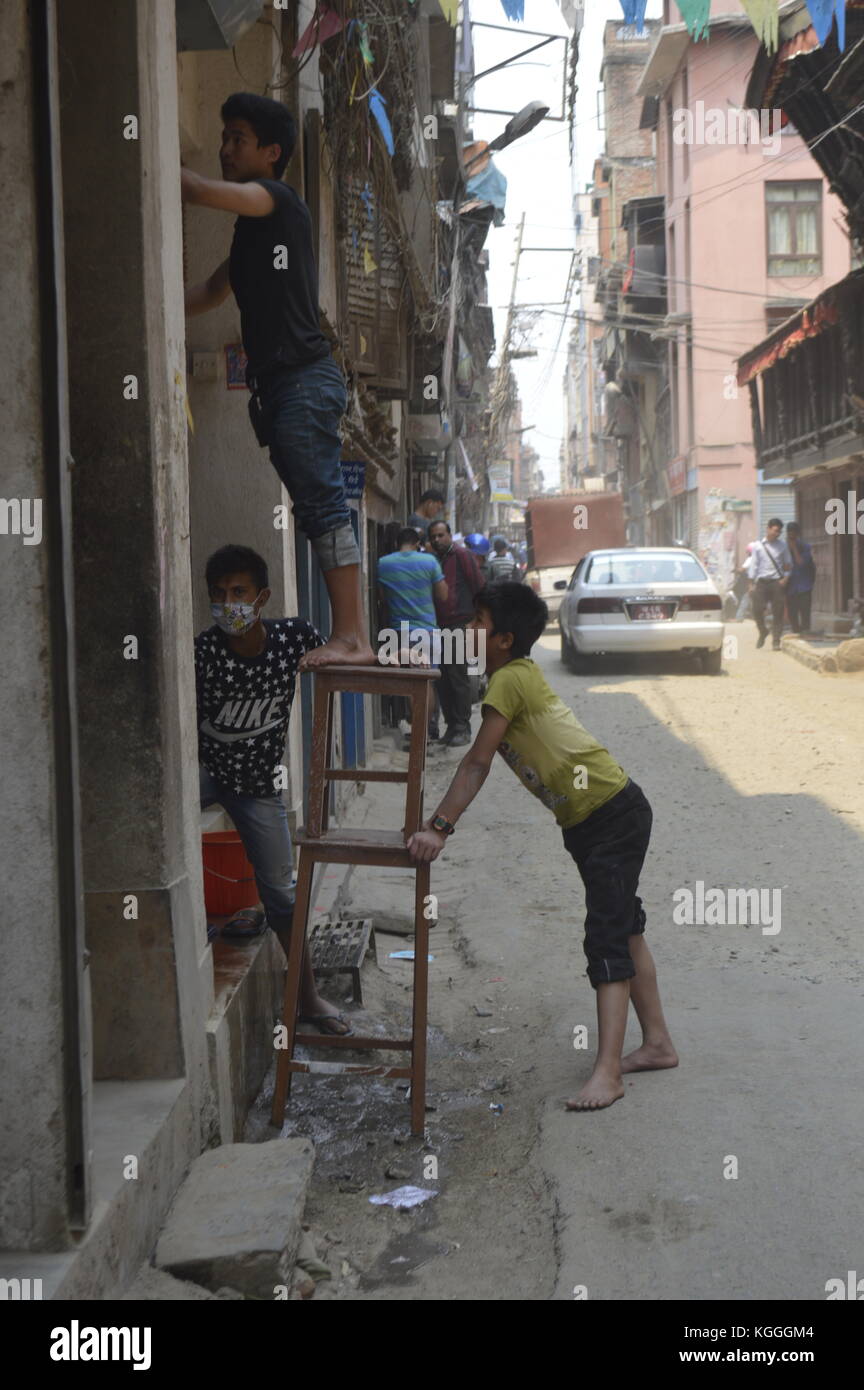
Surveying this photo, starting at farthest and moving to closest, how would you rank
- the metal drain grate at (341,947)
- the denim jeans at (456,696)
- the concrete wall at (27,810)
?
the denim jeans at (456,696) → the metal drain grate at (341,947) → the concrete wall at (27,810)

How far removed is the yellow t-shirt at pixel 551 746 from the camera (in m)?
4.36

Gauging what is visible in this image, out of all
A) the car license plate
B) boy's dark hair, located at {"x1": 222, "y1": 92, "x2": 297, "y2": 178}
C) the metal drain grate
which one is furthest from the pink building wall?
boy's dark hair, located at {"x1": 222, "y1": 92, "x2": 297, "y2": 178}

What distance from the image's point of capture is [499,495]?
54844 millimetres

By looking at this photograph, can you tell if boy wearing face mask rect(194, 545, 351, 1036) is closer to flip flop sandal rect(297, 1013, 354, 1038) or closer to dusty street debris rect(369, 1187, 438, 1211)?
flip flop sandal rect(297, 1013, 354, 1038)

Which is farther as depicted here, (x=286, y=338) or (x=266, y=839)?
(x=266, y=839)

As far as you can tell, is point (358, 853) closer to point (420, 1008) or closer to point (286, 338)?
point (420, 1008)

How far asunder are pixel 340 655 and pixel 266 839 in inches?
27.3

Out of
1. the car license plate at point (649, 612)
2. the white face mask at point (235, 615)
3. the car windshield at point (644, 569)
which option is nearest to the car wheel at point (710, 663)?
the car license plate at point (649, 612)

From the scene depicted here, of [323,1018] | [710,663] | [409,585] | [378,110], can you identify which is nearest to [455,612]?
[409,585]

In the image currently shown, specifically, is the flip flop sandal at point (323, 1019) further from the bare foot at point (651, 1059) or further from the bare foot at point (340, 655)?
the bare foot at point (340, 655)

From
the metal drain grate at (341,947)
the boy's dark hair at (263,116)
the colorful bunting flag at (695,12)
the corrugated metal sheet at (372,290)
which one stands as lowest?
the metal drain grate at (341,947)

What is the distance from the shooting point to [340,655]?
432 cm

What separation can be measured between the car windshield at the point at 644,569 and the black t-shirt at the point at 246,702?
1302 centimetres

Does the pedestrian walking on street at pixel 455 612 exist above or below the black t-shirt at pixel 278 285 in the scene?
below
